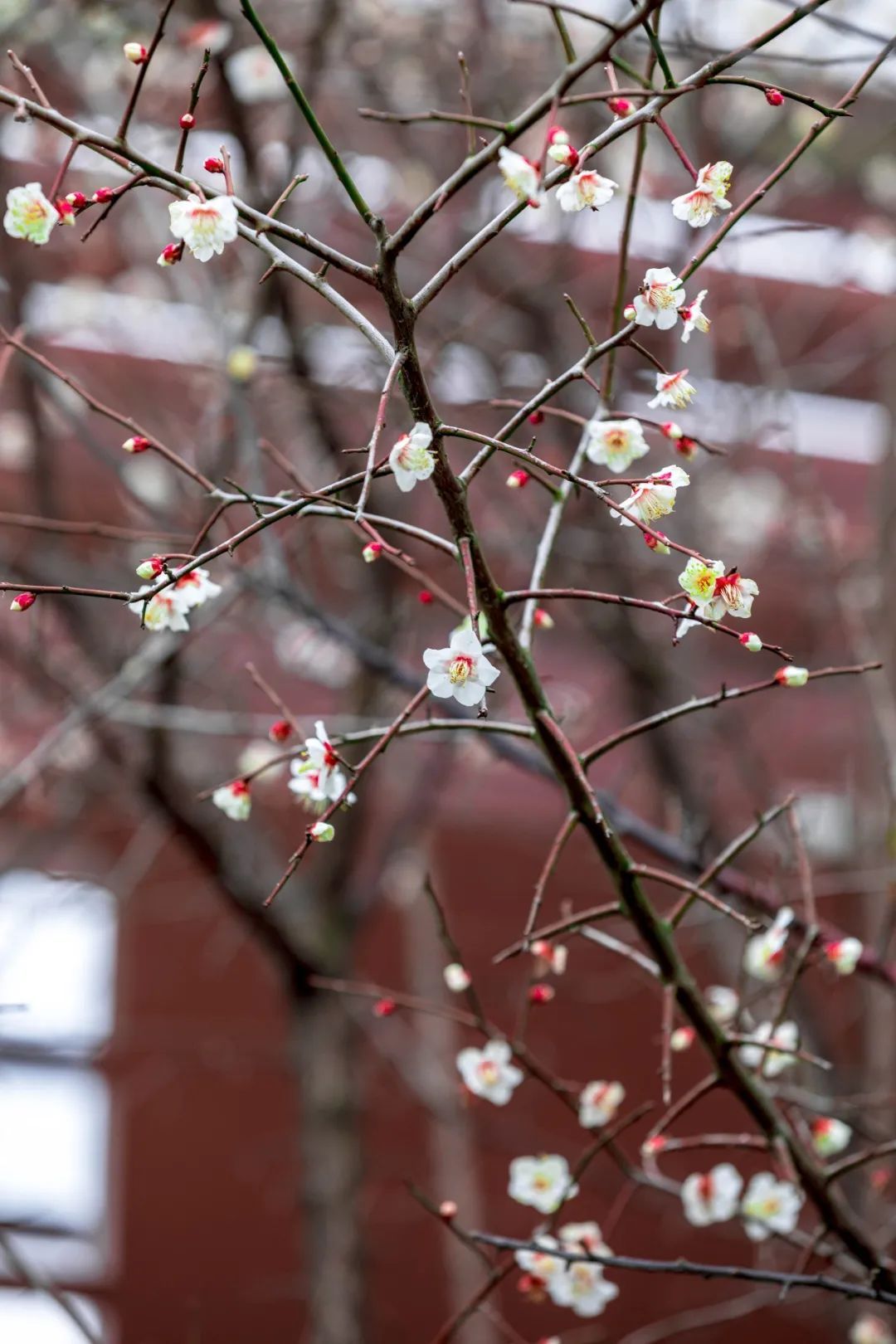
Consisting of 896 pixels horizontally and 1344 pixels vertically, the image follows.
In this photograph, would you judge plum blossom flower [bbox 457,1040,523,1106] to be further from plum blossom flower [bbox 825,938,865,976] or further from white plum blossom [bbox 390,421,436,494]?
white plum blossom [bbox 390,421,436,494]

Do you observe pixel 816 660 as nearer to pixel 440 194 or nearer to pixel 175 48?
pixel 175 48

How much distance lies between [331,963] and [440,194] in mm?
2213

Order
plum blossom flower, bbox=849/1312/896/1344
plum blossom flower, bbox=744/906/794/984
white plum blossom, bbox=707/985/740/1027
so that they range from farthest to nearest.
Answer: plum blossom flower, bbox=849/1312/896/1344 < white plum blossom, bbox=707/985/740/1027 < plum blossom flower, bbox=744/906/794/984

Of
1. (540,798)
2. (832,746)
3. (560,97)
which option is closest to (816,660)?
(832,746)

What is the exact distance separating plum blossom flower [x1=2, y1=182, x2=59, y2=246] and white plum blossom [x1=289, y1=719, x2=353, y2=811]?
1.42 feet

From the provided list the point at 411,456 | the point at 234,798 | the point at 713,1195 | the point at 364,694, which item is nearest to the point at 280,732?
the point at 234,798

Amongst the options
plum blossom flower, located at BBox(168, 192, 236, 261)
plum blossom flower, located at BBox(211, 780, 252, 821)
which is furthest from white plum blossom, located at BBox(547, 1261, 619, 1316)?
plum blossom flower, located at BBox(168, 192, 236, 261)

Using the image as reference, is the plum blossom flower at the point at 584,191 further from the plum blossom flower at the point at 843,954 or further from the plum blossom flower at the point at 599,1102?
the plum blossom flower at the point at 599,1102

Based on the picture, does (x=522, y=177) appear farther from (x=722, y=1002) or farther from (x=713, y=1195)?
(x=722, y=1002)

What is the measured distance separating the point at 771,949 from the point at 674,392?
63 cm

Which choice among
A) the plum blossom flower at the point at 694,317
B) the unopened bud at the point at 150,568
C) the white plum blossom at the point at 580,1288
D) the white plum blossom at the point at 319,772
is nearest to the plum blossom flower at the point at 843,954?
the white plum blossom at the point at 580,1288

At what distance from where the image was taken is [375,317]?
3.82m

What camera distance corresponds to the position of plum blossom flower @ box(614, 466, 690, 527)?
1043 mm

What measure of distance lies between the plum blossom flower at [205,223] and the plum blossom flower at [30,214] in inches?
3.6
